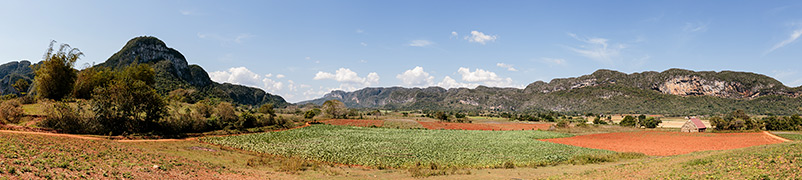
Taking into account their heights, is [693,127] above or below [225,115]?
below

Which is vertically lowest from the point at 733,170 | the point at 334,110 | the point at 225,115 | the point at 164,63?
the point at 733,170

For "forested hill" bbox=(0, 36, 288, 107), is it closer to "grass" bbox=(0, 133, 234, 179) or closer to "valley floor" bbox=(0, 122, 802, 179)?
"grass" bbox=(0, 133, 234, 179)

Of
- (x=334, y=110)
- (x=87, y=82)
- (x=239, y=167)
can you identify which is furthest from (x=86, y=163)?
(x=334, y=110)

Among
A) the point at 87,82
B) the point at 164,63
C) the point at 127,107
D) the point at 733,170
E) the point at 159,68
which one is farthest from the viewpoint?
the point at 164,63

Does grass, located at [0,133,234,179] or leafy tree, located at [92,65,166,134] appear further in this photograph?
leafy tree, located at [92,65,166,134]

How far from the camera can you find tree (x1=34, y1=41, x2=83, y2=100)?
39.0 meters

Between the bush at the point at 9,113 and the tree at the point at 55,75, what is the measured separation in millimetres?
11020

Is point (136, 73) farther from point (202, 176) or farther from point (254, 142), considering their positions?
point (202, 176)

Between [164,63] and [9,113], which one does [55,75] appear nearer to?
[9,113]

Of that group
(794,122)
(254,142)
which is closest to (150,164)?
(254,142)

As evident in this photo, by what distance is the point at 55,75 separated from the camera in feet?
131

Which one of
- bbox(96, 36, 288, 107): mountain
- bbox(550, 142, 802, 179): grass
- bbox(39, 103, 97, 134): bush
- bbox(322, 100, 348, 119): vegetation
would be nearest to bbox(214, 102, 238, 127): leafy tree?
bbox(39, 103, 97, 134): bush

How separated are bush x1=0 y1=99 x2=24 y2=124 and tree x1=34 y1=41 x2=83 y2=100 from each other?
1102 cm

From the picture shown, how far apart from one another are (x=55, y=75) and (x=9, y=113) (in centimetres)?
1403
